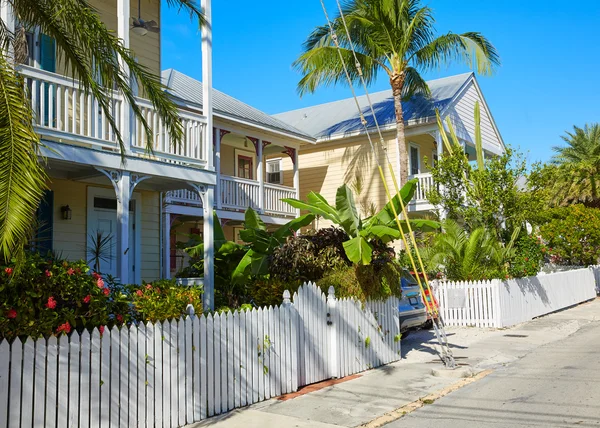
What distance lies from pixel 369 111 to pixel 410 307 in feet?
49.6

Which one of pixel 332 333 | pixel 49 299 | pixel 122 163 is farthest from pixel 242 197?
pixel 49 299

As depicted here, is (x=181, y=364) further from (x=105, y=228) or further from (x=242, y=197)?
(x=242, y=197)

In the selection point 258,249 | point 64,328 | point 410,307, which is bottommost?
point 410,307

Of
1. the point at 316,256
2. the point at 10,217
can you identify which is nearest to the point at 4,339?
the point at 10,217

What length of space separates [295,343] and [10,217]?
4.70 meters

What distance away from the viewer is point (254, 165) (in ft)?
76.5

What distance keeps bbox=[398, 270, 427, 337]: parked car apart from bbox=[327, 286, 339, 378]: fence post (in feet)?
10.1

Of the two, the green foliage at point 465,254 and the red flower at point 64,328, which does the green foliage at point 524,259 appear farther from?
the red flower at point 64,328

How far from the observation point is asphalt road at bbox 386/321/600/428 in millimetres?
6734

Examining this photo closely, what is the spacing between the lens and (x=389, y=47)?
20.4 m

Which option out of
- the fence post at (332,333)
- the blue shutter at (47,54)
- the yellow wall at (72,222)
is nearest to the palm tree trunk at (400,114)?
the yellow wall at (72,222)

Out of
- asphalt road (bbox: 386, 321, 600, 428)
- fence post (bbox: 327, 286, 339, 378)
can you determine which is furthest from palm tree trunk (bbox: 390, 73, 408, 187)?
fence post (bbox: 327, 286, 339, 378)

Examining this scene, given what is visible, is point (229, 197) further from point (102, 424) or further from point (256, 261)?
point (102, 424)

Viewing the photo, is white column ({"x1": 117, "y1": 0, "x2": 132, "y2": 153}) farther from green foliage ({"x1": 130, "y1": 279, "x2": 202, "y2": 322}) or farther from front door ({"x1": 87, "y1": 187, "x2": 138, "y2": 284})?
green foliage ({"x1": 130, "y1": 279, "x2": 202, "y2": 322})
